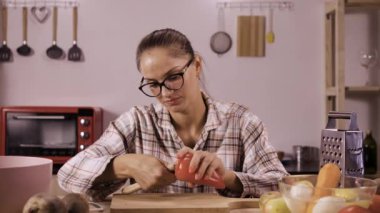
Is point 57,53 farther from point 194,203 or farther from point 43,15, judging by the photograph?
point 194,203

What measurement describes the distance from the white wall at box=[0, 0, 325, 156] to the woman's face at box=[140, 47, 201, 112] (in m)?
1.64

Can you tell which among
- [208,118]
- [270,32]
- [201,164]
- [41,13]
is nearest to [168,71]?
[208,118]

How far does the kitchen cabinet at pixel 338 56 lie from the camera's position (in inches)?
122

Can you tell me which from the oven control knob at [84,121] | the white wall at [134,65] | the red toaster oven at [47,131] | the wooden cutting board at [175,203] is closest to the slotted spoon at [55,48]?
the white wall at [134,65]

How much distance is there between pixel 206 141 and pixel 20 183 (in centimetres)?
88

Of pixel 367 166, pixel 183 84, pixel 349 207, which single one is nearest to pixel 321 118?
pixel 367 166

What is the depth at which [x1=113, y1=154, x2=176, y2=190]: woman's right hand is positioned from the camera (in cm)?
140

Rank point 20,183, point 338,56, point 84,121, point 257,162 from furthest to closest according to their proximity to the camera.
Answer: point 338,56 < point 84,121 < point 257,162 < point 20,183

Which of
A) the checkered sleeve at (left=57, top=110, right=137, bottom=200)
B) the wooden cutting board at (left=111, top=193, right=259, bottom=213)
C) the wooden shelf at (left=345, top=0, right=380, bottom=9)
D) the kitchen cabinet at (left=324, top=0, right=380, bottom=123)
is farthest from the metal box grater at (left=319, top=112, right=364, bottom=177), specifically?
the wooden shelf at (left=345, top=0, right=380, bottom=9)

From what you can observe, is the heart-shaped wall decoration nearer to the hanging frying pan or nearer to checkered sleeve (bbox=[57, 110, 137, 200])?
the hanging frying pan

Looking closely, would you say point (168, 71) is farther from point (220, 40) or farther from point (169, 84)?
point (220, 40)

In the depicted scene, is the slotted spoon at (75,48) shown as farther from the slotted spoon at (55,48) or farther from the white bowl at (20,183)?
the white bowl at (20,183)

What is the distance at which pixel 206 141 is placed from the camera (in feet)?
5.91

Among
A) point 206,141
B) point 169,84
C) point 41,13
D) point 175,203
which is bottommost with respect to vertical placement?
point 175,203
